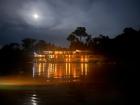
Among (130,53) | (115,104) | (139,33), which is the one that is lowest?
(115,104)

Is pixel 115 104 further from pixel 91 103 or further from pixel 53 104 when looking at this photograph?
pixel 53 104

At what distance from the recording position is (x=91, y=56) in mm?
64625

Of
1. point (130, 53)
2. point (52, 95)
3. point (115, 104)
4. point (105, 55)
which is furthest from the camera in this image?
point (105, 55)

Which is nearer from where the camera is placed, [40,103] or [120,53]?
[40,103]

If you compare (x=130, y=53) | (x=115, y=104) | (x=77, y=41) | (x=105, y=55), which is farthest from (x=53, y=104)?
(x=77, y=41)

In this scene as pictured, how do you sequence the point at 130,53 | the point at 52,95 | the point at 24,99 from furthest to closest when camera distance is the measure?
the point at 130,53 < the point at 52,95 < the point at 24,99

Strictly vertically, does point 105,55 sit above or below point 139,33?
below

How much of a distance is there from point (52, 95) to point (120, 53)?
1522 inches

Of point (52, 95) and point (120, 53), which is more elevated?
point (120, 53)

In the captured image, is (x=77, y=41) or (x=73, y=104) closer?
(x=73, y=104)

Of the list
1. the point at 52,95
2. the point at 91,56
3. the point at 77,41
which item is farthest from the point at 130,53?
the point at 77,41

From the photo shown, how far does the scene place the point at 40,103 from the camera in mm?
14234

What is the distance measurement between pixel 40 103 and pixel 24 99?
1.50 m

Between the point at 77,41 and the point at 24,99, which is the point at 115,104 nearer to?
the point at 24,99
